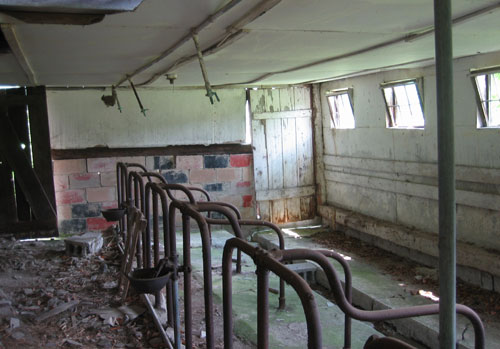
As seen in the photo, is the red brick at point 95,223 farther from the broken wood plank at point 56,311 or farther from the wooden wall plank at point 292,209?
the broken wood plank at point 56,311

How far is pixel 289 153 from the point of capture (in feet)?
28.2

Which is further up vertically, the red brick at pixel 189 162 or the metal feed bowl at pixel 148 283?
the red brick at pixel 189 162

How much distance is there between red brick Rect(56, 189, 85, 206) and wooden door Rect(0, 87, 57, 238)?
255mm

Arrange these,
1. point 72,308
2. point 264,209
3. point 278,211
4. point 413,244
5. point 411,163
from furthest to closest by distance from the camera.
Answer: point 278,211, point 264,209, point 411,163, point 413,244, point 72,308

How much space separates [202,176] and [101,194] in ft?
5.48

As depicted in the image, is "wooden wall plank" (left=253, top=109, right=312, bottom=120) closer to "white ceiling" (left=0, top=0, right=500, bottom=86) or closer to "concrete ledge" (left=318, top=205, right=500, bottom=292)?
"concrete ledge" (left=318, top=205, right=500, bottom=292)

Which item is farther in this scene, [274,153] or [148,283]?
[274,153]

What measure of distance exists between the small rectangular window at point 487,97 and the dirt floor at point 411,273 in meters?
1.81

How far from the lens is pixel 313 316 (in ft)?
5.41

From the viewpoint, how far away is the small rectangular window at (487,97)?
16.8 ft

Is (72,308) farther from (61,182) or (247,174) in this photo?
(247,174)

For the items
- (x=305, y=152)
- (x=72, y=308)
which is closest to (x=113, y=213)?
(x=72, y=308)

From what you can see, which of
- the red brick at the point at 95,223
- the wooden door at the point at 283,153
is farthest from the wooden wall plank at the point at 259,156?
the red brick at the point at 95,223

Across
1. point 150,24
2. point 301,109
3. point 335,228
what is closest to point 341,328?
point 150,24
